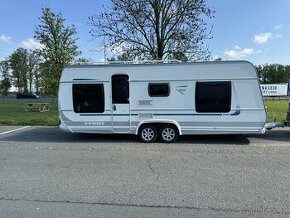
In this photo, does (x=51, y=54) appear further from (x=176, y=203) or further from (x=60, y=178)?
(x=176, y=203)

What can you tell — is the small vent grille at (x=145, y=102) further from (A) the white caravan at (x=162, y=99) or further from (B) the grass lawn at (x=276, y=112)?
(B) the grass lawn at (x=276, y=112)

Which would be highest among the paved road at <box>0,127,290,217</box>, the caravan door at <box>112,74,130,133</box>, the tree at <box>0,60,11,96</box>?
the tree at <box>0,60,11,96</box>

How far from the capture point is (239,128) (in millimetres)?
10586

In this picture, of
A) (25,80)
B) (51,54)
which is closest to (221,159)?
(51,54)

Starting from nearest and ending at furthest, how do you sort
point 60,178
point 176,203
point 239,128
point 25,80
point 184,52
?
point 176,203 < point 60,178 < point 239,128 < point 184,52 < point 25,80

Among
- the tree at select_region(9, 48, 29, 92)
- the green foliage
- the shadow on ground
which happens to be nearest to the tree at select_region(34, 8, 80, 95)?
the shadow on ground

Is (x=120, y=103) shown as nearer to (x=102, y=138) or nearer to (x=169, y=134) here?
(x=102, y=138)

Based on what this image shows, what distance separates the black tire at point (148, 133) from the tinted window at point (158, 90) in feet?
3.57

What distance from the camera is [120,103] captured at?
10984 mm

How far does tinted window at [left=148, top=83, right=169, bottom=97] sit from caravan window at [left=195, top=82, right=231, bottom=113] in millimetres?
1008

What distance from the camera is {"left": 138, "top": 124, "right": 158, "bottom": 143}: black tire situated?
10938 mm

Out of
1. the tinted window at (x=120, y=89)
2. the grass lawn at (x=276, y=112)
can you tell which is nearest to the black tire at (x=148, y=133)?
the tinted window at (x=120, y=89)

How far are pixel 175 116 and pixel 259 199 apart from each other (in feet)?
18.8

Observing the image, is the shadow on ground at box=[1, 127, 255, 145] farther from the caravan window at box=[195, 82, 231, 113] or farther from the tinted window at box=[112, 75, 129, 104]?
the tinted window at box=[112, 75, 129, 104]
